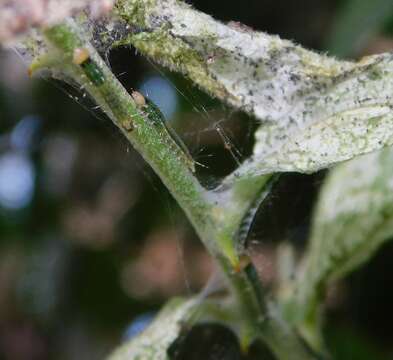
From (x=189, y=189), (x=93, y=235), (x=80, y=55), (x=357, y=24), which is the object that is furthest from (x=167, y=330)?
(x=93, y=235)

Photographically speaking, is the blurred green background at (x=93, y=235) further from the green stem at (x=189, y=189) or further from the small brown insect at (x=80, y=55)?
the small brown insect at (x=80, y=55)

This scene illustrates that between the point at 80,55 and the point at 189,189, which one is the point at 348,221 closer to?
the point at 189,189

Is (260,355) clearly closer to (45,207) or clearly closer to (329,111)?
(329,111)

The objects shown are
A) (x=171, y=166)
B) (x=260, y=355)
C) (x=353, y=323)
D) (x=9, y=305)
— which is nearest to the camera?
(x=171, y=166)

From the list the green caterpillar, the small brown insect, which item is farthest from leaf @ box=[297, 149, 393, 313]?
the small brown insect

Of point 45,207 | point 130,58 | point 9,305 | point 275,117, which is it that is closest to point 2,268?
point 9,305

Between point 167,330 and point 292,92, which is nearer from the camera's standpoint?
point 292,92
